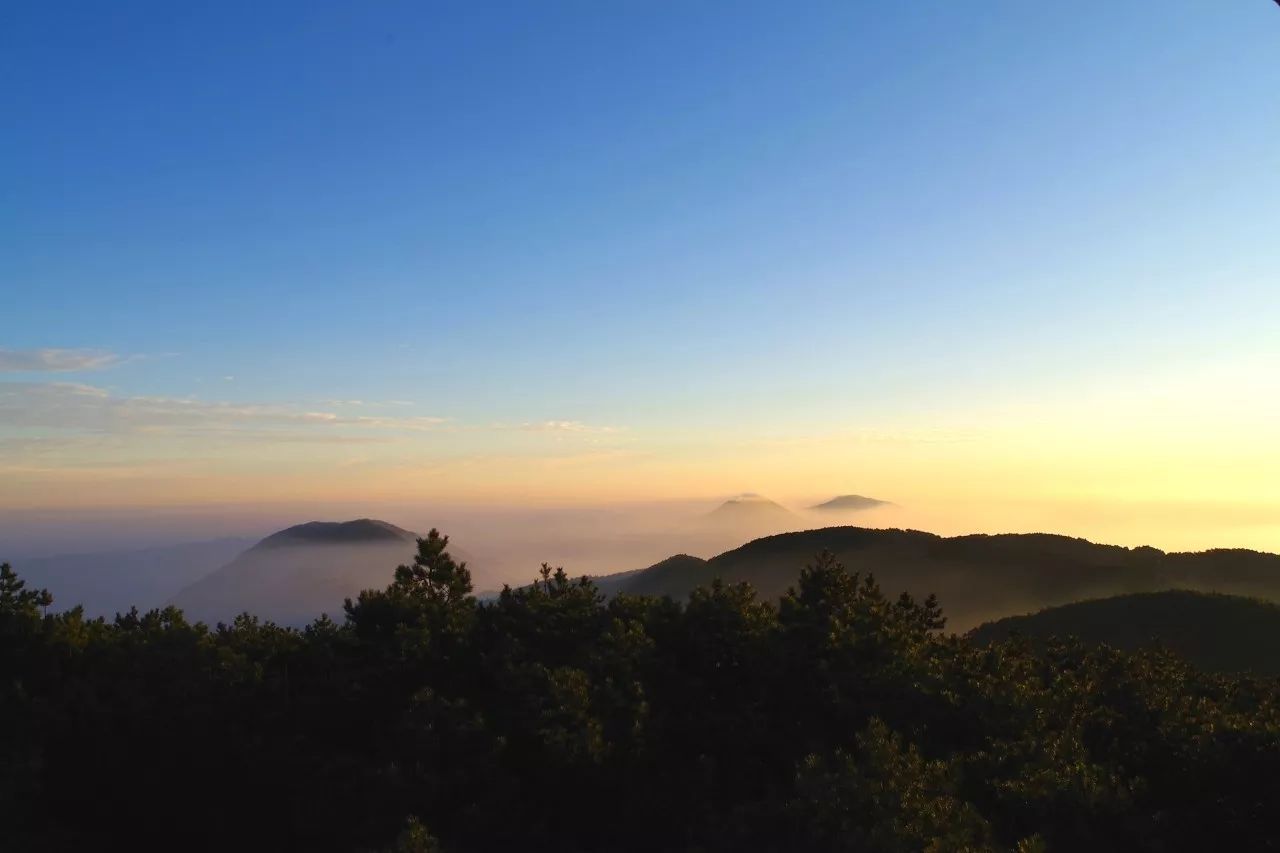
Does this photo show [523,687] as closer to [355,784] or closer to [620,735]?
[620,735]

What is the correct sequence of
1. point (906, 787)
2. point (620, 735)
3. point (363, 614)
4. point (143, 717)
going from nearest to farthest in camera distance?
point (906, 787), point (620, 735), point (143, 717), point (363, 614)

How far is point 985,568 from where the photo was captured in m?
108

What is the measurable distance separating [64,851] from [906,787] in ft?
43.1

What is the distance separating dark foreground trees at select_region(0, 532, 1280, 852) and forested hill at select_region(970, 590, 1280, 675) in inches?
1218

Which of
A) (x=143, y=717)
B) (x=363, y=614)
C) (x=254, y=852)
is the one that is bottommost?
(x=254, y=852)

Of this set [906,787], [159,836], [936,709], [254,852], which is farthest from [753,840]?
[159,836]

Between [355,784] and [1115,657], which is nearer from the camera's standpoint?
[355,784]

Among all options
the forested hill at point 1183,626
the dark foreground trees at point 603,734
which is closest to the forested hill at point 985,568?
the forested hill at point 1183,626

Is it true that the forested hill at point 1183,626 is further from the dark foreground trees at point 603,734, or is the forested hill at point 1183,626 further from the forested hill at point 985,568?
the dark foreground trees at point 603,734

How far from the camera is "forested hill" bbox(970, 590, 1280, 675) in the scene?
45969 millimetres

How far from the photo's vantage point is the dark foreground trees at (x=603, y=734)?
1222 cm

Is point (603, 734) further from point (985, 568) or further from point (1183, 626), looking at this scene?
point (985, 568)

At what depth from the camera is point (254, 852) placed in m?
14.3

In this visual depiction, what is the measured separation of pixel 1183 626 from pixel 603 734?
50957mm
